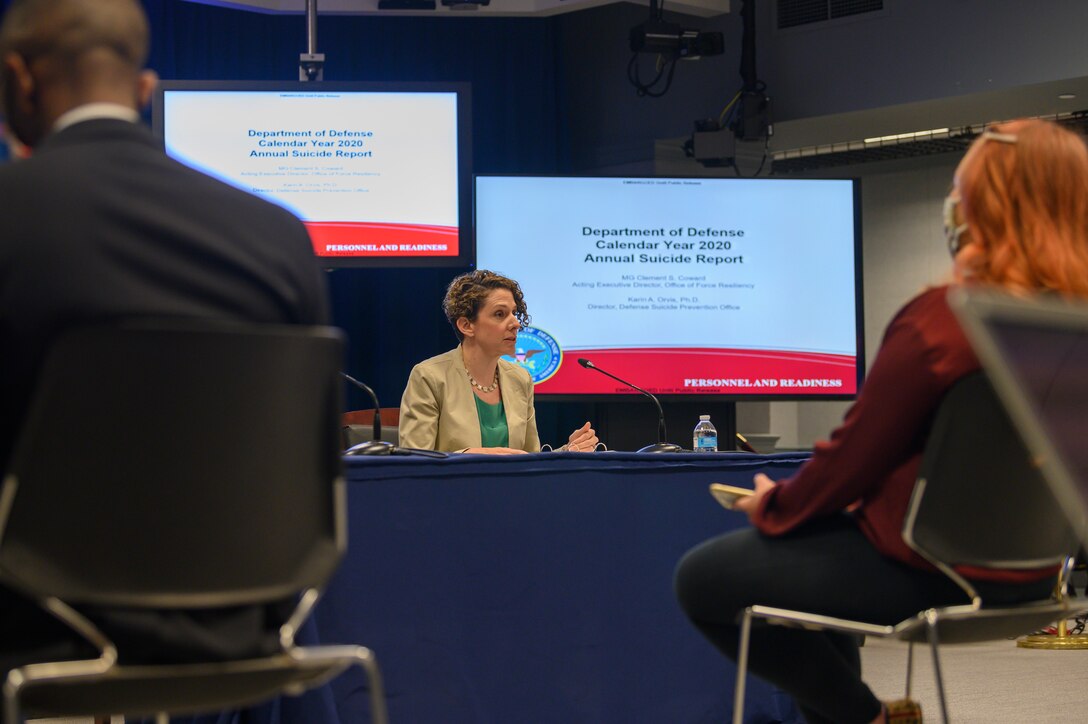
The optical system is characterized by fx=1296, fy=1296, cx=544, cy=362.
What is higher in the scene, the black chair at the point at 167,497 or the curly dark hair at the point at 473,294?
the curly dark hair at the point at 473,294

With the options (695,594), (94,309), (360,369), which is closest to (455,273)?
(360,369)

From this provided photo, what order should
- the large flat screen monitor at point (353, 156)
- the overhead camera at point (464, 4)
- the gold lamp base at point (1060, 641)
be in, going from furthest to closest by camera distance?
the overhead camera at point (464, 4) → the gold lamp base at point (1060, 641) → the large flat screen monitor at point (353, 156)

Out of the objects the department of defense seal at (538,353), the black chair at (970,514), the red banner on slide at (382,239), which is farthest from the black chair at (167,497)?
the department of defense seal at (538,353)

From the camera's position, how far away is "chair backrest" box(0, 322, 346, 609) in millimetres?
1278

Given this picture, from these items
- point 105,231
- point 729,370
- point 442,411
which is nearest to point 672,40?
point 729,370

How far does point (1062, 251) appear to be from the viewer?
5.60 feet

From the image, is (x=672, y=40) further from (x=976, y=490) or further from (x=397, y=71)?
(x=976, y=490)

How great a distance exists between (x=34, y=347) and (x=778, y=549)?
3.37 feet

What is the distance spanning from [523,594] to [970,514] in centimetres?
109

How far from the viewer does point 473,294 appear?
13.4ft

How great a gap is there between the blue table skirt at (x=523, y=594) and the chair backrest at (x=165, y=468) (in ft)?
3.50

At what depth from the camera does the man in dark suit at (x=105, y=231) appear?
1321 millimetres

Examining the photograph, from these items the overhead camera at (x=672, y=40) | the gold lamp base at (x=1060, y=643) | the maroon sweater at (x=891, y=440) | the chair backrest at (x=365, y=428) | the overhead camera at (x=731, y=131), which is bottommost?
the gold lamp base at (x=1060, y=643)

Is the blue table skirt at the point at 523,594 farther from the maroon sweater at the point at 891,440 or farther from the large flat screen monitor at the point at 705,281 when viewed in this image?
the large flat screen monitor at the point at 705,281
